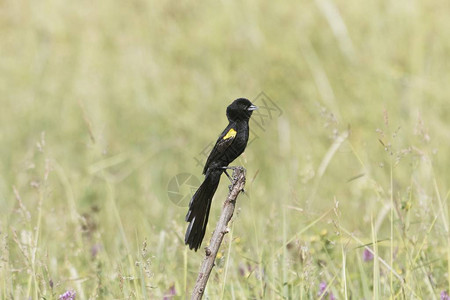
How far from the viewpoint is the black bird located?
208 centimetres

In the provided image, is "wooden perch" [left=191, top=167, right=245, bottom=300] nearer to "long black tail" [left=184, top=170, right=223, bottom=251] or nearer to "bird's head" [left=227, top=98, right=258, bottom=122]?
"long black tail" [left=184, top=170, right=223, bottom=251]

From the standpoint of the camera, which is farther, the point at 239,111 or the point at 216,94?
the point at 216,94

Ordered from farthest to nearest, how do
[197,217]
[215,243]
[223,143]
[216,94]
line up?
[216,94], [223,143], [197,217], [215,243]

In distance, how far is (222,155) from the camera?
7.79ft

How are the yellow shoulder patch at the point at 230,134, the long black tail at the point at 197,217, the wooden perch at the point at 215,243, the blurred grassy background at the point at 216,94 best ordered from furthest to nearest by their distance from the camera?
1. the blurred grassy background at the point at 216,94
2. the yellow shoulder patch at the point at 230,134
3. the long black tail at the point at 197,217
4. the wooden perch at the point at 215,243

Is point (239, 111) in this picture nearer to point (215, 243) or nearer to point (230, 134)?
point (230, 134)

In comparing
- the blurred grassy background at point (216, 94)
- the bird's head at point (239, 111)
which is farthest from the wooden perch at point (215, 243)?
the blurred grassy background at point (216, 94)

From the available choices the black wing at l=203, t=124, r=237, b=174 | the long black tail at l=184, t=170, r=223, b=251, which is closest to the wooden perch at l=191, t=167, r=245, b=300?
the long black tail at l=184, t=170, r=223, b=251

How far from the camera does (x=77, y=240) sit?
12.3 ft

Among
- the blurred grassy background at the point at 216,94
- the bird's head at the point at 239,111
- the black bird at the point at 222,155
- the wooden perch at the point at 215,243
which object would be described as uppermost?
the blurred grassy background at the point at 216,94

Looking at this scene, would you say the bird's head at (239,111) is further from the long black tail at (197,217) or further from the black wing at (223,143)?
the long black tail at (197,217)

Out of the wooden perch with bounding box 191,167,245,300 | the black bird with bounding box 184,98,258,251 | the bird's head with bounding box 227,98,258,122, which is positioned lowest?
the wooden perch with bounding box 191,167,245,300

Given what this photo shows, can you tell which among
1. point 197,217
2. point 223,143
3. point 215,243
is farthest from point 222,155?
point 215,243

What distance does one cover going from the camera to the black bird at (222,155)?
2.08 meters
